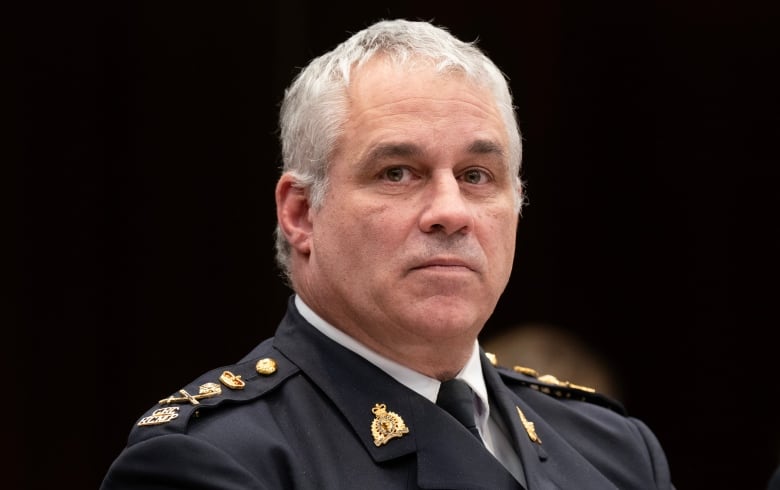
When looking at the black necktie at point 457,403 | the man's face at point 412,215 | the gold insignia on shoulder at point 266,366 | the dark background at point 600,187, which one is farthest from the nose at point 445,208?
the dark background at point 600,187

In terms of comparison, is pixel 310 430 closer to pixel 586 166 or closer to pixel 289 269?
pixel 289 269

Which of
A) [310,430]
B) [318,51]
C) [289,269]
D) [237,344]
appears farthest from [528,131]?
[310,430]

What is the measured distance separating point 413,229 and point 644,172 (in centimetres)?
323

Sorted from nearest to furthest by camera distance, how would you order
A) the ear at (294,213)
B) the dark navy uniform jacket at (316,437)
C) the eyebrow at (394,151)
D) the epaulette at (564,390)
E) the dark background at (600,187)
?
the dark navy uniform jacket at (316,437)
the eyebrow at (394,151)
the ear at (294,213)
the epaulette at (564,390)
the dark background at (600,187)

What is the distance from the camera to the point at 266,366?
307cm

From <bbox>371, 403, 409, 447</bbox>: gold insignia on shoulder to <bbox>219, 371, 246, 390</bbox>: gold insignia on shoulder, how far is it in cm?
30

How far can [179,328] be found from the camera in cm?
548

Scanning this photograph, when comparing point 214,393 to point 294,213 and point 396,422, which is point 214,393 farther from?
point 294,213

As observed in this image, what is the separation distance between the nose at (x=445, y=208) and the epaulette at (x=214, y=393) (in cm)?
46

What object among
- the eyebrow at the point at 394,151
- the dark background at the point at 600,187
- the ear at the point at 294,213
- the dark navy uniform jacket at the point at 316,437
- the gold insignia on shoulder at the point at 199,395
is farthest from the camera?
the dark background at the point at 600,187

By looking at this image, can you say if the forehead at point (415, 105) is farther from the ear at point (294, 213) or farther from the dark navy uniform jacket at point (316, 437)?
the dark navy uniform jacket at point (316, 437)

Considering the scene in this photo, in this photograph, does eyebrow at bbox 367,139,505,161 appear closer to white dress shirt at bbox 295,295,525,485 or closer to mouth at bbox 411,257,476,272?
→ mouth at bbox 411,257,476,272

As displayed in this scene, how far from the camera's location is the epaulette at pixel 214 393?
2.79 metres

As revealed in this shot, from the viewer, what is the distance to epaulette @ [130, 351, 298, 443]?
2.79 m
